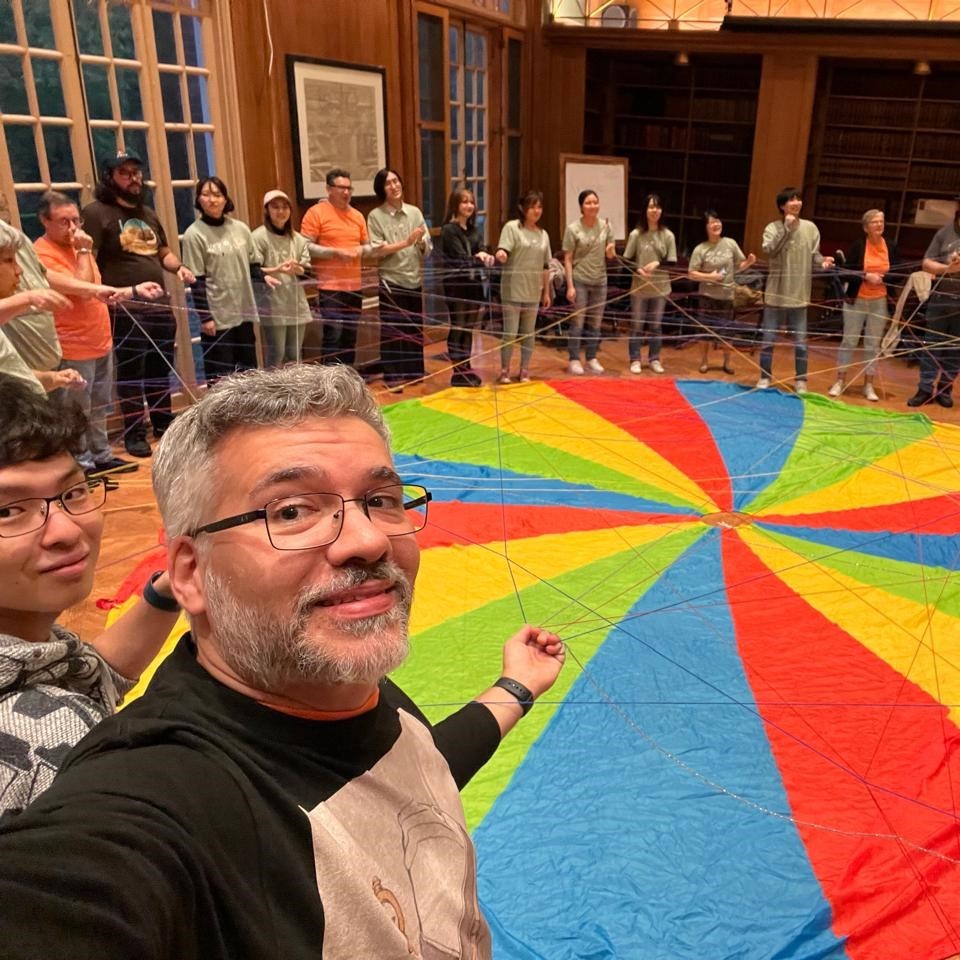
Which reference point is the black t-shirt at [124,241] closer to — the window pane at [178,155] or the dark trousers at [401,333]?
the window pane at [178,155]

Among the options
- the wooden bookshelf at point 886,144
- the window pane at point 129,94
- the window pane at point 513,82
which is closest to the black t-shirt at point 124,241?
the window pane at point 129,94

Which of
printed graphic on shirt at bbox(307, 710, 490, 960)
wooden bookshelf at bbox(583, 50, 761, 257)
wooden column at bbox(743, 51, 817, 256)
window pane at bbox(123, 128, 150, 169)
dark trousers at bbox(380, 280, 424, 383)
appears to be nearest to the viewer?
printed graphic on shirt at bbox(307, 710, 490, 960)

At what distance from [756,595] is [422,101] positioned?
14.8 ft

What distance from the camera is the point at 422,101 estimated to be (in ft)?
18.9

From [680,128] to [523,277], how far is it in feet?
11.3

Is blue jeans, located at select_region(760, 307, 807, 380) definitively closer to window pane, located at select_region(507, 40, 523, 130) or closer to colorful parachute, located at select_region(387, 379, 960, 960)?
colorful parachute, located at select_region(387, 379, 960, 960)

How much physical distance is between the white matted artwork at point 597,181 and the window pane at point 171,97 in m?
3.58

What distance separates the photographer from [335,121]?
15.9 feet

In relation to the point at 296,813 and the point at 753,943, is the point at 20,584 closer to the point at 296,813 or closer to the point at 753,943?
the point at 296,813

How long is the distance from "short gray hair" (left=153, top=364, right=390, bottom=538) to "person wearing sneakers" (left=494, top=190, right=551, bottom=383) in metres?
4.06

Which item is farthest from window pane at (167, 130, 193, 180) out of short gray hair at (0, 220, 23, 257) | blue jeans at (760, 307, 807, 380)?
blue jeans at (760, 307, 807, 380)

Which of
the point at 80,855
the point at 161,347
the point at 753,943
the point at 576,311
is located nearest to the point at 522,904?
the point at 753,943

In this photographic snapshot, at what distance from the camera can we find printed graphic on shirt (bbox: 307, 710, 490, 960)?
2.13ft

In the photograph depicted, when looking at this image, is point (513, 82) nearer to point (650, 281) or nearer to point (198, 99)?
point (650, 281)
